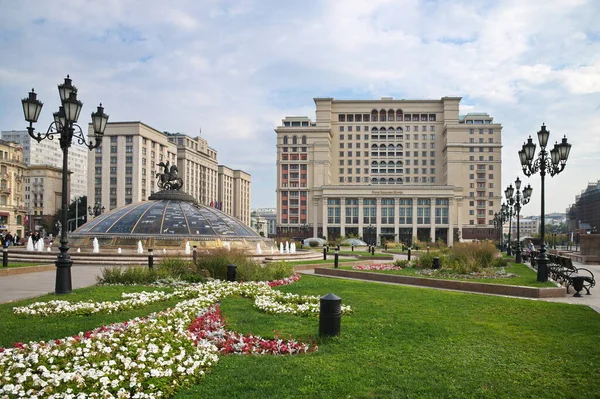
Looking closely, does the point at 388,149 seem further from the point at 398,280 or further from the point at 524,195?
the point at 398,280


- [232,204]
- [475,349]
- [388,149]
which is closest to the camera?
[475,349]

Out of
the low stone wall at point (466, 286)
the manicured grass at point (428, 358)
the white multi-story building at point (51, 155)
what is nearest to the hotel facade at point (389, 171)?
the white multi-story building at point (51, 155)

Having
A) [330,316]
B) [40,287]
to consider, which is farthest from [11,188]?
[330,316]

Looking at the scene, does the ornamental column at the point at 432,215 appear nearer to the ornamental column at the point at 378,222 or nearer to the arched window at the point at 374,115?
the ornamental column at the point at 378,222

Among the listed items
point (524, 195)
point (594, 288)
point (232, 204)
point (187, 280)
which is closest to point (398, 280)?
point (594, 288)

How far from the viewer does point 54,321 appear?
8398 millimetres

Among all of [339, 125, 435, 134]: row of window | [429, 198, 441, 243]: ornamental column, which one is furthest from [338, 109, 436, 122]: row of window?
[429, 198, 441, 243]: ornamental column

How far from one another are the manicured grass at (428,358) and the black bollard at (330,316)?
219 mm

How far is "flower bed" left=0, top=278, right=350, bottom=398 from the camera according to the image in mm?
4676

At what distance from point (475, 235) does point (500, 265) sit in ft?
254

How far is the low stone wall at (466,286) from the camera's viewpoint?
1242 cm

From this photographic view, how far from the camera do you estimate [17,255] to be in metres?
25.0

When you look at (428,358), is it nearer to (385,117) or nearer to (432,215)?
(432,215)

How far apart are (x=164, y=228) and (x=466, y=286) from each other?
791 inches
